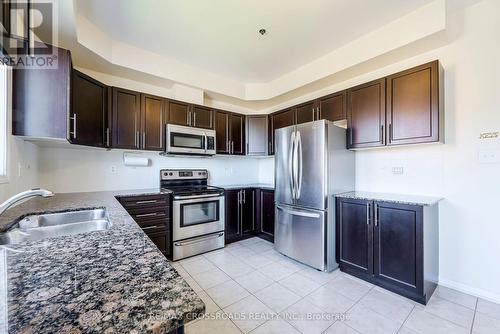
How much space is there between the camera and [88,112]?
240 cm

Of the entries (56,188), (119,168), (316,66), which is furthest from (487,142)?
(56,188)

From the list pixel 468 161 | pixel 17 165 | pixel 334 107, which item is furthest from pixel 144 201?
pixel 468 161

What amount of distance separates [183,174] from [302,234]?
6.83 feet

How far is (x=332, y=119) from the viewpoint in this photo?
9.56 ft

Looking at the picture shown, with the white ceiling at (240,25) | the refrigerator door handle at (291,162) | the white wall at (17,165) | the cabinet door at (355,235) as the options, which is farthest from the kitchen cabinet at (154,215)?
the cabinet door at (355,235)

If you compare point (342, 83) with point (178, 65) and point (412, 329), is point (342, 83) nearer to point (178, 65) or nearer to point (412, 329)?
point (178, 65)

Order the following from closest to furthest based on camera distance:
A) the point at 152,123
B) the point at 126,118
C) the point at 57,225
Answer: the point at 57,225
the point at 126,118
the point at 152,123

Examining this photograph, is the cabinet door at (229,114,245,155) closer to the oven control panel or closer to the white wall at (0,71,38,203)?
the oven control panel

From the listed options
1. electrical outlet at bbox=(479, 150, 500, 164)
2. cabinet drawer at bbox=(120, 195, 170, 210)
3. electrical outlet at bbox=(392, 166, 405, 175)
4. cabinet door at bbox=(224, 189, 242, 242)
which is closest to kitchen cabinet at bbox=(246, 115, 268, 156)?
cabinet door at bbox=(224, 189, 242, 242)

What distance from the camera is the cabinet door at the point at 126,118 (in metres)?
2.75

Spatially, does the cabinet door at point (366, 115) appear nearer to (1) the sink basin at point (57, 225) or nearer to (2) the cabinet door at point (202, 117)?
(2) the cabinet door at point (202, 117)

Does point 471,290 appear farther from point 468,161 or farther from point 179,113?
point 179,113

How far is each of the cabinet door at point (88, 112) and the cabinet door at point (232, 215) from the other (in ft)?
6.04

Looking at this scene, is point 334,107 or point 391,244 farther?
point 334,107
